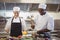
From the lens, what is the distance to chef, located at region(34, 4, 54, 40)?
201cm

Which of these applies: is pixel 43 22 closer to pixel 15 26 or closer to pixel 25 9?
pixel 15 26

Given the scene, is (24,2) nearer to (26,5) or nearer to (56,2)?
(26,5)

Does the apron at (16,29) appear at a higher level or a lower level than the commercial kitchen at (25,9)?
lower

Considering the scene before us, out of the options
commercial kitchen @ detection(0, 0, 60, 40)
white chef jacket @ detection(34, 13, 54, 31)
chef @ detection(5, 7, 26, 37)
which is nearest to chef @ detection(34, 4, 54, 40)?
white chef jacket @ detection(34, 13, 54, 31)

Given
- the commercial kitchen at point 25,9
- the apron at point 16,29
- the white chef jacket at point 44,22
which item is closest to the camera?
the apron at point 16,29

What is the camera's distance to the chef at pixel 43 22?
2.01 meters

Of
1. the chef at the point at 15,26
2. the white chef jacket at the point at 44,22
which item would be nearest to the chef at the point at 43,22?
the white chef jacket at the point at 44,22

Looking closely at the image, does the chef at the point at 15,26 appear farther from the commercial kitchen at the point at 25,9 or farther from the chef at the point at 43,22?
the commercial kitchen at the point at 25,9

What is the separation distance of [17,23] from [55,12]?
1.20 m

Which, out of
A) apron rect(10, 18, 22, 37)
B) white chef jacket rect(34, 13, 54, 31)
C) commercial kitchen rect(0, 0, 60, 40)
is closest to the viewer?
apron rect(10, 18, 22, 37)

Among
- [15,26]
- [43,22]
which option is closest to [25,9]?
[43,22]

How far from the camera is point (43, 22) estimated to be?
211 centimetres

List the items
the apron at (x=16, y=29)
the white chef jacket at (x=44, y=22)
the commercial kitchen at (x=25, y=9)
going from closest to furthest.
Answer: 1. the apron at (x=16, y=29)
2. the white chef jacket at (x=44, y=22)
3. the commercial kitchen at (x=25, y=9)

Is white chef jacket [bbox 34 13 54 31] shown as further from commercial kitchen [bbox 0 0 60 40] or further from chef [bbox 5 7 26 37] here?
commercial kitchen [bbox 0 0 60 40]
